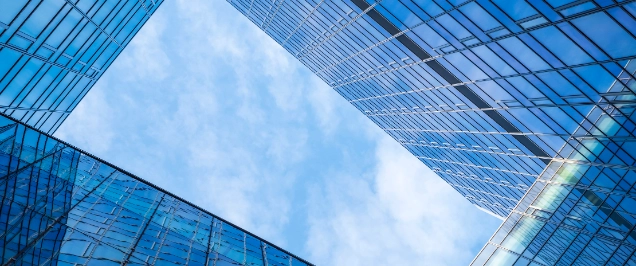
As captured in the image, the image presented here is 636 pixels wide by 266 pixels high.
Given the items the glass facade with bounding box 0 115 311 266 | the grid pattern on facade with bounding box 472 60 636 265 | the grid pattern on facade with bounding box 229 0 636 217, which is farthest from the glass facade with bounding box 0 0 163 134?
the grid pattern on facade with bounding box 472 60 636 265

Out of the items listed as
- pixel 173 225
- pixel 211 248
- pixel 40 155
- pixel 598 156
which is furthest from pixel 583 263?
pixel 40 155

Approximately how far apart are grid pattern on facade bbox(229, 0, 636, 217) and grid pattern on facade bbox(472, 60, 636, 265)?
1.05 meters

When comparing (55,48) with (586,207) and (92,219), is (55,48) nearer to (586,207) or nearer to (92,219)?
(92,219)

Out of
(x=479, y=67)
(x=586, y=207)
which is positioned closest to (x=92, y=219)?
(x=479, y=67)

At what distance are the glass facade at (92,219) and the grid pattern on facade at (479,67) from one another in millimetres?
15633

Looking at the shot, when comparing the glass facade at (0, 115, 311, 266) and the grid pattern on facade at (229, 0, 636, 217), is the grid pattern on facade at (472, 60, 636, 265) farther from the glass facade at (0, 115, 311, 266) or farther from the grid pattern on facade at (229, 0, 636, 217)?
the glass facade at (0, 115, 311, 266)

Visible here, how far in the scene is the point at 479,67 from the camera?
25453 millimetres

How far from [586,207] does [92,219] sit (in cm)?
2518

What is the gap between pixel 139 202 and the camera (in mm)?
24578

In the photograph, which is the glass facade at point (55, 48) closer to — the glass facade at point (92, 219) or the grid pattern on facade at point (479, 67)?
the glass facade at point (92, 219)

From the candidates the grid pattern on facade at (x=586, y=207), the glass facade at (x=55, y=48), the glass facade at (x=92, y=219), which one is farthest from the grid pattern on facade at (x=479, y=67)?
the glass facade at (x=92, y=219)

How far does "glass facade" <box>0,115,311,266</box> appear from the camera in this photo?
15181mm

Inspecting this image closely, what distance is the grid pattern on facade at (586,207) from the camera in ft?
70.4

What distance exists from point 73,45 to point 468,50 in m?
22.3
